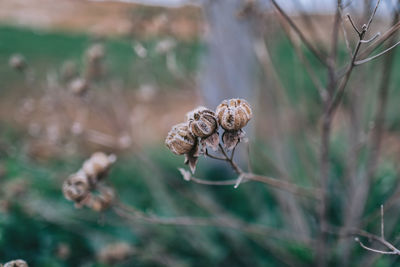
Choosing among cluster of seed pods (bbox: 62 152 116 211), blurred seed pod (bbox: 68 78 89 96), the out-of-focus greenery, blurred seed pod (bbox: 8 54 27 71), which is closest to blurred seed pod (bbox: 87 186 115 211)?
cluster of seed pods (bbox: 62 152 116 211)

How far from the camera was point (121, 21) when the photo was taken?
1.50 meters

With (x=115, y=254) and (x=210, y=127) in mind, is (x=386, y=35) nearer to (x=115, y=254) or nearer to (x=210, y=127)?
(x=210, y=127)

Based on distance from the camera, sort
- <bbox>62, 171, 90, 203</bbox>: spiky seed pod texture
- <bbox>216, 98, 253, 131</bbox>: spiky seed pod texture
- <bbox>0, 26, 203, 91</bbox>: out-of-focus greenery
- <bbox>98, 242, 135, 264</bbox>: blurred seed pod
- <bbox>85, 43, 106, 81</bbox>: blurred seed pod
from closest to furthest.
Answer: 1. <bbox>216, 98, 253, 131</bbox>: spiky seed pod texture
2. <bbox>62, 171, 90, 203</bbox>: spiky seed pod texture
3. <bbox>98, 242, 135, 264</bbox>: blurred seed pod
4. <bbox>85, 43, 106, 81</bbox>: blurred seed pod
5. <bbox>0, 26, 203, 91</bbox>: out-of-focus greenery

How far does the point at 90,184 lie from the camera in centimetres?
80

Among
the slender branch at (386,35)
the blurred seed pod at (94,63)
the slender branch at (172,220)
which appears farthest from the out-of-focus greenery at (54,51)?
the slender branch at (386,35)

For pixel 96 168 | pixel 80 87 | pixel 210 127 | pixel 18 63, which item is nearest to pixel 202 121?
pixel 210 127

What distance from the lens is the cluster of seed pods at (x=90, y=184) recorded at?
0.77 m

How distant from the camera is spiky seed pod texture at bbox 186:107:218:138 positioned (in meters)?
0.59

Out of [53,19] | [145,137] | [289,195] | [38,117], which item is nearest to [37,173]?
[289,195]

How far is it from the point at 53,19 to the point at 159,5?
124 inches

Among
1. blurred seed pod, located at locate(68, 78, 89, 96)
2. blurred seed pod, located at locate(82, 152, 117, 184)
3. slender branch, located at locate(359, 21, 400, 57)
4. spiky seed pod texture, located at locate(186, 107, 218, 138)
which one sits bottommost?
blurred seed pod, located at locate(82, 152, 117, 184)

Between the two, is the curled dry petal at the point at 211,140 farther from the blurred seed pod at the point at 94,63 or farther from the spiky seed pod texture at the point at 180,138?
the blurred seed pod at the point at 94,63

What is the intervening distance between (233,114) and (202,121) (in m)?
0.05

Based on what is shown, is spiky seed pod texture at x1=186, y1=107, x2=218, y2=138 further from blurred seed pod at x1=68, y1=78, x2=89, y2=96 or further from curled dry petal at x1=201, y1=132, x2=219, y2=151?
blurred seed pod at x1=68, y1=78, x2=89, y2=96
